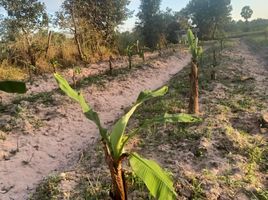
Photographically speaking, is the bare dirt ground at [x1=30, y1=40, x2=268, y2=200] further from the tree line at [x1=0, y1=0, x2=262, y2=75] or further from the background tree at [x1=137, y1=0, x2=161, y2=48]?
the background tree at [x1=137, y1=0, x2=161, y2=48]

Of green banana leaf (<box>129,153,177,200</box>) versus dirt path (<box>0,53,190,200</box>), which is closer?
green banana leaf (<box>129,153,177,200</box>)

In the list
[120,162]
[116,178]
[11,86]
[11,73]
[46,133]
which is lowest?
[46,133]

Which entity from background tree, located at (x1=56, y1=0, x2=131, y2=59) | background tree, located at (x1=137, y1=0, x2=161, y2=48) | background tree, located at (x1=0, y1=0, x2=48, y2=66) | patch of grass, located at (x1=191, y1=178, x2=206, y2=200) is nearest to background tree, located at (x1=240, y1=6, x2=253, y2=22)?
background tree, located at (x1=137, y1=0, x2=161, y2=48)

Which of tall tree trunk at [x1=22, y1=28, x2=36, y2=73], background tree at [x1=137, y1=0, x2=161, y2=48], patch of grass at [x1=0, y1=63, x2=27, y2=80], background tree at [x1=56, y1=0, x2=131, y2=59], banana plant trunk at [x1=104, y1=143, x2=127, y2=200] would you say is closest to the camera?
banana plant trunk at [x1=104, y1=143, x2=127, y2=200]

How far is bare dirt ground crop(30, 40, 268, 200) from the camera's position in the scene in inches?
214

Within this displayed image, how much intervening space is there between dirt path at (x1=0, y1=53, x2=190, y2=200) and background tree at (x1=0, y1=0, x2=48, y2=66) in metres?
3.92

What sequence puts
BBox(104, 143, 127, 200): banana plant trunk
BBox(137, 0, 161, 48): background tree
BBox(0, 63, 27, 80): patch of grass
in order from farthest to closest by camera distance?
BBox(137, 0, 161, 48): background tree
BBox(0, 63, 27, 80): patch of grass
BBox(104, 143, 127, 200): banana plant trunk

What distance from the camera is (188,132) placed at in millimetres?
7500

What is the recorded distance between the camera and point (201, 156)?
21.4 feet

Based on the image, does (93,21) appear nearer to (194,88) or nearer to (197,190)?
(194,88)

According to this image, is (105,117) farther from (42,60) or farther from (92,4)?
(92,4)

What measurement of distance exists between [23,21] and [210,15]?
94.6 ft

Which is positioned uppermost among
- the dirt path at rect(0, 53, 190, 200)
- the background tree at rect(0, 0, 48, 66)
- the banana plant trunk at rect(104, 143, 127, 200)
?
the background tree at rect(0, 0, 48, 66)

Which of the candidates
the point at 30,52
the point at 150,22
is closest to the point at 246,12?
the point at 150,22
